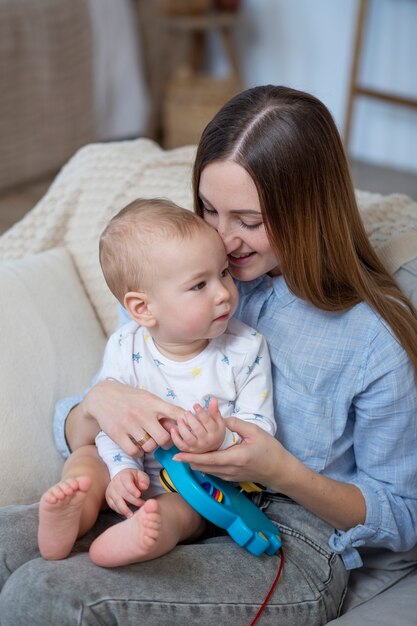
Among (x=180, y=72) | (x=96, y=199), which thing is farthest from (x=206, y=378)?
(x=180, y=72)

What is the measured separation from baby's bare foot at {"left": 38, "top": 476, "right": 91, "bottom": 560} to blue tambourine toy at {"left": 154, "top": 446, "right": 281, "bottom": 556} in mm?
132

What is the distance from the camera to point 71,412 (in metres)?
1.42

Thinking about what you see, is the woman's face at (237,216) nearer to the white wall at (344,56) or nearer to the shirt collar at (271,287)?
the shirt collar at (271,287)

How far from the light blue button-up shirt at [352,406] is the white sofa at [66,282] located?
0.13 m

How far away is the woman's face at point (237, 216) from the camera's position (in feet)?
4.00

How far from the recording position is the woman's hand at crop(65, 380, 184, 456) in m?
1.21

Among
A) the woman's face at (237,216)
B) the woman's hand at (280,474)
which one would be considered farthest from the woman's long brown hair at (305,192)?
the woman's hand at (280,474)

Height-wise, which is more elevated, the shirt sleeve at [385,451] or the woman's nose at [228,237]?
the woman's nose at [228,237]

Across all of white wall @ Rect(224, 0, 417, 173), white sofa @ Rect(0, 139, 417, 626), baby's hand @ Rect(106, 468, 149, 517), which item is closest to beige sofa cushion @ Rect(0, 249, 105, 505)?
white sofa @ Rect(0, 139, 417, 626)

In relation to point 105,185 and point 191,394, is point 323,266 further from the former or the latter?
point 105,185

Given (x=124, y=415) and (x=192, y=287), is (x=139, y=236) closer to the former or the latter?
(x=192, y=287)

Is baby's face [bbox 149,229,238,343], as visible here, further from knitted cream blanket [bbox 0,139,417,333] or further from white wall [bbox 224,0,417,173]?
white wall [bbox 224,0,417,173]

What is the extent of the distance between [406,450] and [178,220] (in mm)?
492

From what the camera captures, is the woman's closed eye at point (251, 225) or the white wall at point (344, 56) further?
the white wall at point (344, 56)
